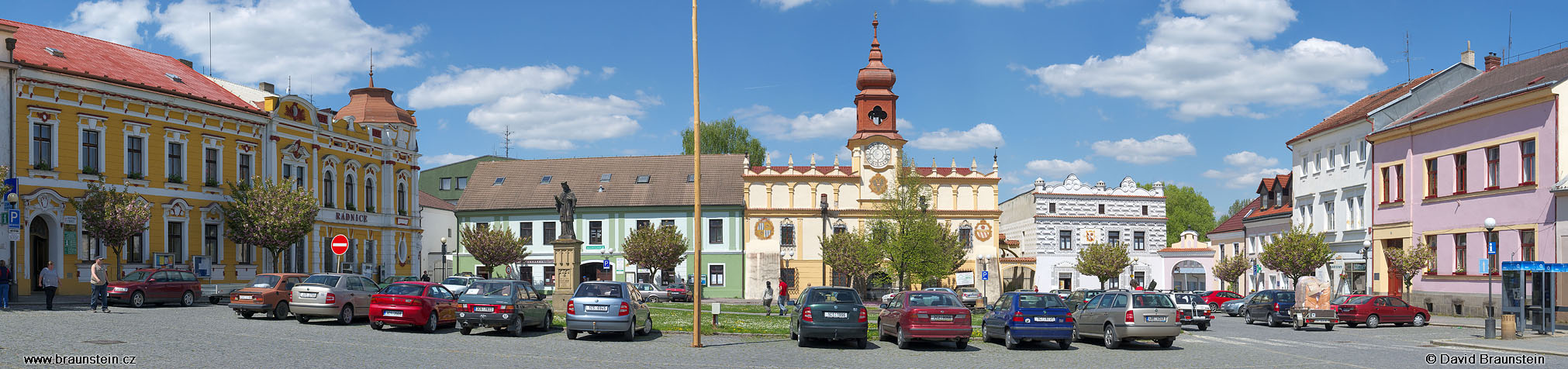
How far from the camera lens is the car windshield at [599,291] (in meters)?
23.6

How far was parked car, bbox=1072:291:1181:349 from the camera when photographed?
2366cm

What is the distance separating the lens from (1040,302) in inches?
953

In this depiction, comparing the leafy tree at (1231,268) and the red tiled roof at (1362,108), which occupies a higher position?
the red tiled roof at (1362,108)

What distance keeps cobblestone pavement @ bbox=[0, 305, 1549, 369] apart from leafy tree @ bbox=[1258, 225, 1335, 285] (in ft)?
63.9

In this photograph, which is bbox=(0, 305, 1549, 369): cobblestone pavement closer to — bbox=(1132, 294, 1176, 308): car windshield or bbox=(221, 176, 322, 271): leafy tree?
bbox=(1132, 294, 1176, 308): car windshield

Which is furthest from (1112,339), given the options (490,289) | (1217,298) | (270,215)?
(270,215)

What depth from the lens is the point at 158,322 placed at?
2503 cm

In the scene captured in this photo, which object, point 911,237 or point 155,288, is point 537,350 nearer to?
point 155,288

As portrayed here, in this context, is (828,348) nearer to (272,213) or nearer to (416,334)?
(416,334)

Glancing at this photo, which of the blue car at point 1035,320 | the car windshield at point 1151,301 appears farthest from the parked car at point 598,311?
the car windshield at point 1151,301

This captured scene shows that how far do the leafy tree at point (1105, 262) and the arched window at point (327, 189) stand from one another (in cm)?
3881

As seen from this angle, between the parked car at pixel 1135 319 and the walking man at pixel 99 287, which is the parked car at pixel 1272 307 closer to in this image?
the parked car at pixel 1135 319

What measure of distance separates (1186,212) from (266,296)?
92250mm

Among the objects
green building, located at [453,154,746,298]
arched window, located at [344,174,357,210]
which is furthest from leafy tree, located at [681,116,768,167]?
arched window, located at [344,174,357,210]
